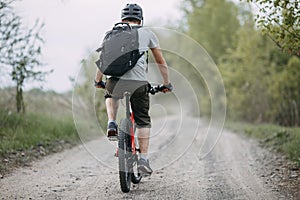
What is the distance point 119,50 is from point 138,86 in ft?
1.64

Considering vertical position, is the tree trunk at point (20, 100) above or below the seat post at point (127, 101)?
above

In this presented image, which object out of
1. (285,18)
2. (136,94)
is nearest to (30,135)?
(136,94)

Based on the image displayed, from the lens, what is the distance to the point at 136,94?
492cm

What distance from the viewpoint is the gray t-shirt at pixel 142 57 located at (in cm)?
477

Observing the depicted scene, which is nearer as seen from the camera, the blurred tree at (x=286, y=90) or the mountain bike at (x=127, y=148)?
the mountain bike at (x=127, y=148)

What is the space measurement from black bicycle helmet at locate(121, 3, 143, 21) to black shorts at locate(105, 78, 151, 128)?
0.74m

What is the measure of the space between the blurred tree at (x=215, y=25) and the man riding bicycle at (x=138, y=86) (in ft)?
47.6

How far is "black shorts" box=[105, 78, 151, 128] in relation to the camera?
16.0 feet

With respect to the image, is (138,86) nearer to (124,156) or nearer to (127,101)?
(127,101)

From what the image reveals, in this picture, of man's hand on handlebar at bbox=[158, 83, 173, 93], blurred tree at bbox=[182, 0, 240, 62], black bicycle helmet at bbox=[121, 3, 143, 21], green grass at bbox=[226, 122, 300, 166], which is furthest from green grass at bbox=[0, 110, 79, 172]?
blurred tree at bbox=[182, 0, 240, 62]

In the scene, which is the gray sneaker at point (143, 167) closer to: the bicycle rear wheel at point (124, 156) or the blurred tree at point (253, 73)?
the bicycle rear wheel at point (124, 156)

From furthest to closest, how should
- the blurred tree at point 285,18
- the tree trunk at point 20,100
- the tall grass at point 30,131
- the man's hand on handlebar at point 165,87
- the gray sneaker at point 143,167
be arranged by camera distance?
1. the tree trunk at point 20,100
2. the tall grass at point 30,131
3. the blurred tree at point 285,18
4. the man's hand on handlebar at point 165,87
5. the gray sneaker at point 143,167

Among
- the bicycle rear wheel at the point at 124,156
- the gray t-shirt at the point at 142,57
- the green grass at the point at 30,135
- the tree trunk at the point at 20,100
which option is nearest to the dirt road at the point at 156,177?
the bicycle rear wheel at the point at 124,156

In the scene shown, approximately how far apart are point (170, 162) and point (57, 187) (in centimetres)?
235
